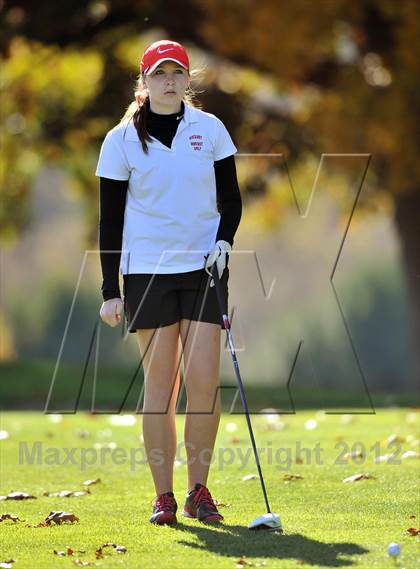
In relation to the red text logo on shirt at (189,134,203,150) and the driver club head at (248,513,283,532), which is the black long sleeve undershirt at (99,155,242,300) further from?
the driver club head at (248,513,283,532)

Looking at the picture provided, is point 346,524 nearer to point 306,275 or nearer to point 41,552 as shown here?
point 41,552

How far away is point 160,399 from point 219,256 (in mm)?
695

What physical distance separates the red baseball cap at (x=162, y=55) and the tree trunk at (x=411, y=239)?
12.2 metres

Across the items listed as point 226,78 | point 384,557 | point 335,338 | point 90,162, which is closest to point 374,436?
point 384,557

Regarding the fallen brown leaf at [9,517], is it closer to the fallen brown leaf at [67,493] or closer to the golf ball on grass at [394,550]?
the fallen brown leaf at [67,493]

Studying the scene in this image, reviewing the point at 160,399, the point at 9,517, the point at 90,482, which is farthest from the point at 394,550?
the point at 90,482

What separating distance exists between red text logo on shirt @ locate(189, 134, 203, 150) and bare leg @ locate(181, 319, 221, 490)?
0.76m

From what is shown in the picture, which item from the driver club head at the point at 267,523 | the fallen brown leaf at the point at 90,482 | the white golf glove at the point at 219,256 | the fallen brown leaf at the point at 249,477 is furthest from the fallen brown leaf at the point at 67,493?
the white golf glove at the point at 219,256

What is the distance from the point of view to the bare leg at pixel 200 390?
529 cm

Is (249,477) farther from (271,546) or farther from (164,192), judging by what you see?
(164,192)

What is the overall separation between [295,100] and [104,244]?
1473 cm

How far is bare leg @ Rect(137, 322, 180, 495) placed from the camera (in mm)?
5270

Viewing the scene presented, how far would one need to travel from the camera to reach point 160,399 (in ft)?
17.5

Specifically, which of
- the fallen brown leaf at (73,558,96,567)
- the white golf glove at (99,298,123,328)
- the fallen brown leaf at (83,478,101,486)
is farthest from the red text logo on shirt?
the fallen brown leaf at (83,478,101,486)
